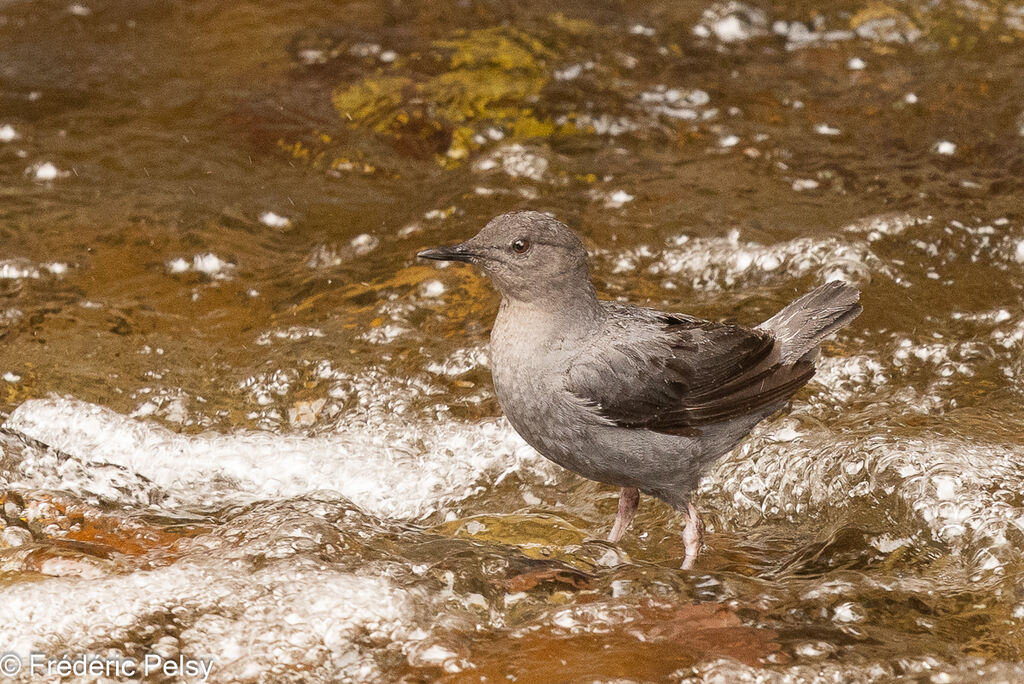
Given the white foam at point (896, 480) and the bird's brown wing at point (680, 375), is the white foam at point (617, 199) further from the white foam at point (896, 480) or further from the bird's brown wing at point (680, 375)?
the bird's brown wing at point (680, 375)

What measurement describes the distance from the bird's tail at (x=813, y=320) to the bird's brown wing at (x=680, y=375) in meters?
0.08

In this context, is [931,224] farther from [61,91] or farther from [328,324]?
[61,91]

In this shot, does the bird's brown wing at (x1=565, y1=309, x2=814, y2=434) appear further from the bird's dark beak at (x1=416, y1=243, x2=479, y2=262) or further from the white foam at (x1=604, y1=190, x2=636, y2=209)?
the white foam at (x1=604, y1=190, x2=636, y2=209)

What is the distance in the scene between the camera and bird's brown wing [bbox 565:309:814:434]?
420 centimetres

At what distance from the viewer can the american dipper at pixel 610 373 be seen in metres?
4.15

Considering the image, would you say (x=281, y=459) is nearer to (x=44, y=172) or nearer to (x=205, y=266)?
(x=205, y=266)

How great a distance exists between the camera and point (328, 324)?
5.89m

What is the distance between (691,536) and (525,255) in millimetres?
1326

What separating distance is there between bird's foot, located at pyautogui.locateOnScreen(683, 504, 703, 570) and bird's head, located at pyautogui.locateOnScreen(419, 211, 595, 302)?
3.41ft

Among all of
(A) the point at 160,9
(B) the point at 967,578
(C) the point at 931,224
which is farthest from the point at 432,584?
(A) the point at 160,9

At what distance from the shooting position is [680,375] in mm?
4328

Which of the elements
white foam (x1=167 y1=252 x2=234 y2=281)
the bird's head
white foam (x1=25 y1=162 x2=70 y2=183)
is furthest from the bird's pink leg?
white foam (x1=25 y1=162 x2=70 y2=183)

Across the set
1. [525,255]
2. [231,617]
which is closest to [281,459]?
[231,617]

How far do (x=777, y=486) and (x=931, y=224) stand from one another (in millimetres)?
2320
